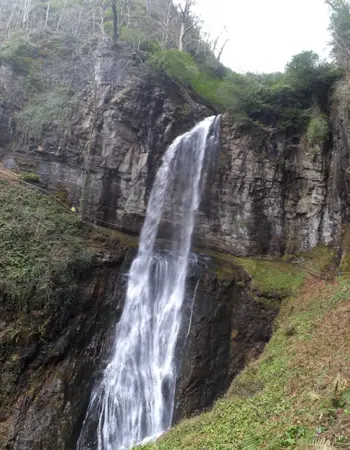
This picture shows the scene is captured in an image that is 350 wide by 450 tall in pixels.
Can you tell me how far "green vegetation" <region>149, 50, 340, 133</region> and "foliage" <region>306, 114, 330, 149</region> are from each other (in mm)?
240

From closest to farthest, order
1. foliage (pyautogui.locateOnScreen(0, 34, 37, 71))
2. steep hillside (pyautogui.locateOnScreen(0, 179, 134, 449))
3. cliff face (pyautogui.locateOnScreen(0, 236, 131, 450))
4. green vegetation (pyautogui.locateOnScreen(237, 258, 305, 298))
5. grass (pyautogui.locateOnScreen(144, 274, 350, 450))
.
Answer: grass (pyautogui.locateOnScreen(144, 274, 350, 450)), cliff face (pyautogui.locateOnScreen(0, 236, 131, 450)), steep hillside (pyautogui.locateOnScreen(0, 179, 134, 449)), green vegetation (pyautogui.locateOnScreen(237, 258, 305, 298)), foliage (pyautogui.locateOnScreen(0, 34, 37, 71))

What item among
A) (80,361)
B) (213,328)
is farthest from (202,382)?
(80,361)

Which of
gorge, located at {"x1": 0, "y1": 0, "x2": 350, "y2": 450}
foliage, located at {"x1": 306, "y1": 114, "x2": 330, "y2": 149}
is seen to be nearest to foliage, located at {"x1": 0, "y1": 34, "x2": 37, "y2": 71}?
gorge, located at {"x1": 0, "y1": 0, "x2": 350, "y2": 450}

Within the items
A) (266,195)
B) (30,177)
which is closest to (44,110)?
(30,177)

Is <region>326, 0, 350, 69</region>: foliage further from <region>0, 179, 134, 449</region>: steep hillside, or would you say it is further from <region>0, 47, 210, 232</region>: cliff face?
<region>0, 179, 134, 449</region>: steep hillside

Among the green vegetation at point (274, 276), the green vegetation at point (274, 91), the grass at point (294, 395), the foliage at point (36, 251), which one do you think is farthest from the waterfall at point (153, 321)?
the green vegetation at point (274, 276)

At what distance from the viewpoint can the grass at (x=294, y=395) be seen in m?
4.73

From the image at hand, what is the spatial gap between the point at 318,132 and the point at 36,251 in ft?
44.2

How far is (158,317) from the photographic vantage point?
44.3ft

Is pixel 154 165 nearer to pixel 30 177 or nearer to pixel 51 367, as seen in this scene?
pixel 30 177

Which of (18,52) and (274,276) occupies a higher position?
(18,52)

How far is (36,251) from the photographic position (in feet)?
40.0

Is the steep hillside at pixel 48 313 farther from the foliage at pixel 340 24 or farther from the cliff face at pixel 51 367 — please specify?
the foliage at pixel 340 24

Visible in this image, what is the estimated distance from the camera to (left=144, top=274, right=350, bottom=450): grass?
4727mm
